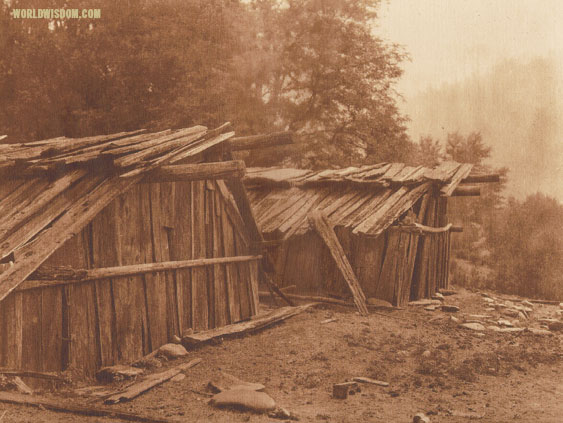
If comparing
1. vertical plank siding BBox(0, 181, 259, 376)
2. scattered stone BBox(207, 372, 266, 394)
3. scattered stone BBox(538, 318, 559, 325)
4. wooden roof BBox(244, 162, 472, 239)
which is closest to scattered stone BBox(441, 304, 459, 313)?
scattered stone BBox(538, 318, 559, 325)

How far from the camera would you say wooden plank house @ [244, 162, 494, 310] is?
1280 cm

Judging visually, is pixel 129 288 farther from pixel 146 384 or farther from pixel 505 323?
pixel 505 323

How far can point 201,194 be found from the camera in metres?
10.1

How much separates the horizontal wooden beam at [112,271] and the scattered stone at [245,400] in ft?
8.01

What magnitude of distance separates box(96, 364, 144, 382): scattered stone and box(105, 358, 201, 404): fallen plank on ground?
0.79 feet

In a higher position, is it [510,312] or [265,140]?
[265,140]

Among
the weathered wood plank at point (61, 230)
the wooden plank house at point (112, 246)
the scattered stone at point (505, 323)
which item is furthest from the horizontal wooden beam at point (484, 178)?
the weathered wood plank at point (61, 230)

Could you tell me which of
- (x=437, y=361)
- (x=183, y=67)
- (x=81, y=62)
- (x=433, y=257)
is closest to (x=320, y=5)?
(x=183, y=67)

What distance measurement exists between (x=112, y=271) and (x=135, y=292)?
0.65 m

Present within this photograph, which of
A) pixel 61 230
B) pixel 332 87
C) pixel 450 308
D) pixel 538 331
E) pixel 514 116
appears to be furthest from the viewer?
pixel 514 116

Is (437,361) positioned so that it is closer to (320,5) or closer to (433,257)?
(433,257)

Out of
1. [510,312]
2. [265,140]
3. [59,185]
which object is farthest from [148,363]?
[510,312]

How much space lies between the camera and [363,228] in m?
12.0

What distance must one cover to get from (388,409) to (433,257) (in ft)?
28.4
